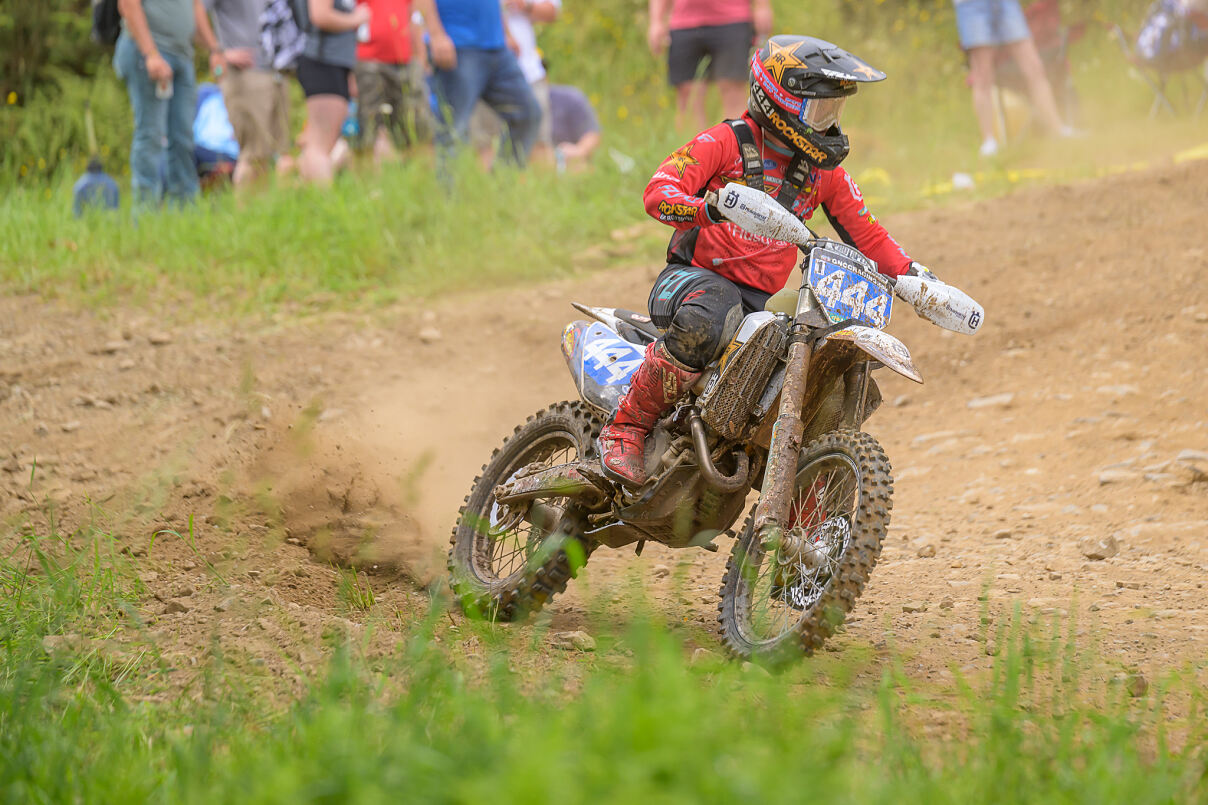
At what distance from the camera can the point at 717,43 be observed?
9.38 metres

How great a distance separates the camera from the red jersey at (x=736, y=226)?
3977mm

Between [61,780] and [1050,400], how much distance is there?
5.38m

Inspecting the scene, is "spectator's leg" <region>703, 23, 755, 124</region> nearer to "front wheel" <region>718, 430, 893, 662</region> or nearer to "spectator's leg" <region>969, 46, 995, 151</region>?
"spectator's leg" <region>969, 46, 995, 151</region>

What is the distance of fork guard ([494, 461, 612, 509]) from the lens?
14.2 ft

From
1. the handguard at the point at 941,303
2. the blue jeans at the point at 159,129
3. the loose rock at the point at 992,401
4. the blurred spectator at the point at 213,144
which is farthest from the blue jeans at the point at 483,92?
the handguard at the point at 941,303

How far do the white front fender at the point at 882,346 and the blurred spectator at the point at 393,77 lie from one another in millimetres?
6246

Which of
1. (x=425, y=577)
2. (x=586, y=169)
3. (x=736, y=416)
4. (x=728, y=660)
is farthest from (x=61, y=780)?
(x=586, y=169)

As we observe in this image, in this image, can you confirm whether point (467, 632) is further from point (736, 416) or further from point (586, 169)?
point (586, 169)

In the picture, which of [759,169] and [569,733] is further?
[759,169]

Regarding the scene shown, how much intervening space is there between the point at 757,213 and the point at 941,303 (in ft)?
2.23

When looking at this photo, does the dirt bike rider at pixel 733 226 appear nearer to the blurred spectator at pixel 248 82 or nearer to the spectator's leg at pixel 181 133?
the blurred spectator at pixel 248 82

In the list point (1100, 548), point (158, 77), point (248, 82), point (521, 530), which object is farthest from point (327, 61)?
point (1100, 548)

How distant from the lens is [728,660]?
3648 mm

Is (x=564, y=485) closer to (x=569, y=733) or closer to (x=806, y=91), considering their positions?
(x=806, y=91)
